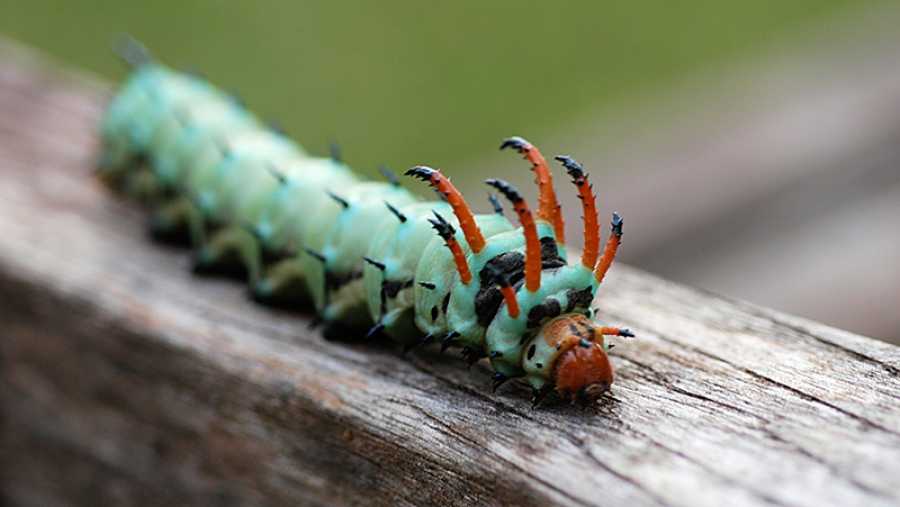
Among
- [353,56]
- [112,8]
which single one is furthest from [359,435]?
[112,8]

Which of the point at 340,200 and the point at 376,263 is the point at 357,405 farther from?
the point at 340,200

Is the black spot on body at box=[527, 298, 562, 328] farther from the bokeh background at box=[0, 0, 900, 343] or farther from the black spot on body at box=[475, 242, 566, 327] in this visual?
the bokeh background at box=[0, 0, 900, 343]

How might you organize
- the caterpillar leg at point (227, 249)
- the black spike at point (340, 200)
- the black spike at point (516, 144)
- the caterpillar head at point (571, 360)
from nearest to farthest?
the caterpillar head at point (571, 360) < the black spike at point (516, 144) < the black spike at point (340, 200) < the caterpillar leg at point (227, 249)

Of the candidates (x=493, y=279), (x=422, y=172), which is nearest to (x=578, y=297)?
(x=493, y=279)

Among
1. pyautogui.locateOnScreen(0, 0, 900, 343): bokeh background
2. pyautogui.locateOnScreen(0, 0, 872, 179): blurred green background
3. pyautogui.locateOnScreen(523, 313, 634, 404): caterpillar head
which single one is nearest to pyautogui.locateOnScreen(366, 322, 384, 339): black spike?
pyautogui.locateOnScreen(523, 313, 634, 404): caterpillar head

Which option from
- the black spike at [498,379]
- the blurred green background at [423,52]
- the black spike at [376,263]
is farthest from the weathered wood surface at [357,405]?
the blurred green background at [423,52]

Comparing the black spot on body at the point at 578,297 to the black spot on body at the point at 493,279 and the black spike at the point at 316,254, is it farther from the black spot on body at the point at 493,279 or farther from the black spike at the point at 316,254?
the black spike at the point at 316,254

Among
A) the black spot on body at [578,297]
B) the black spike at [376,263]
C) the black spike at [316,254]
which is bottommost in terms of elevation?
the black spike at [316,254]
